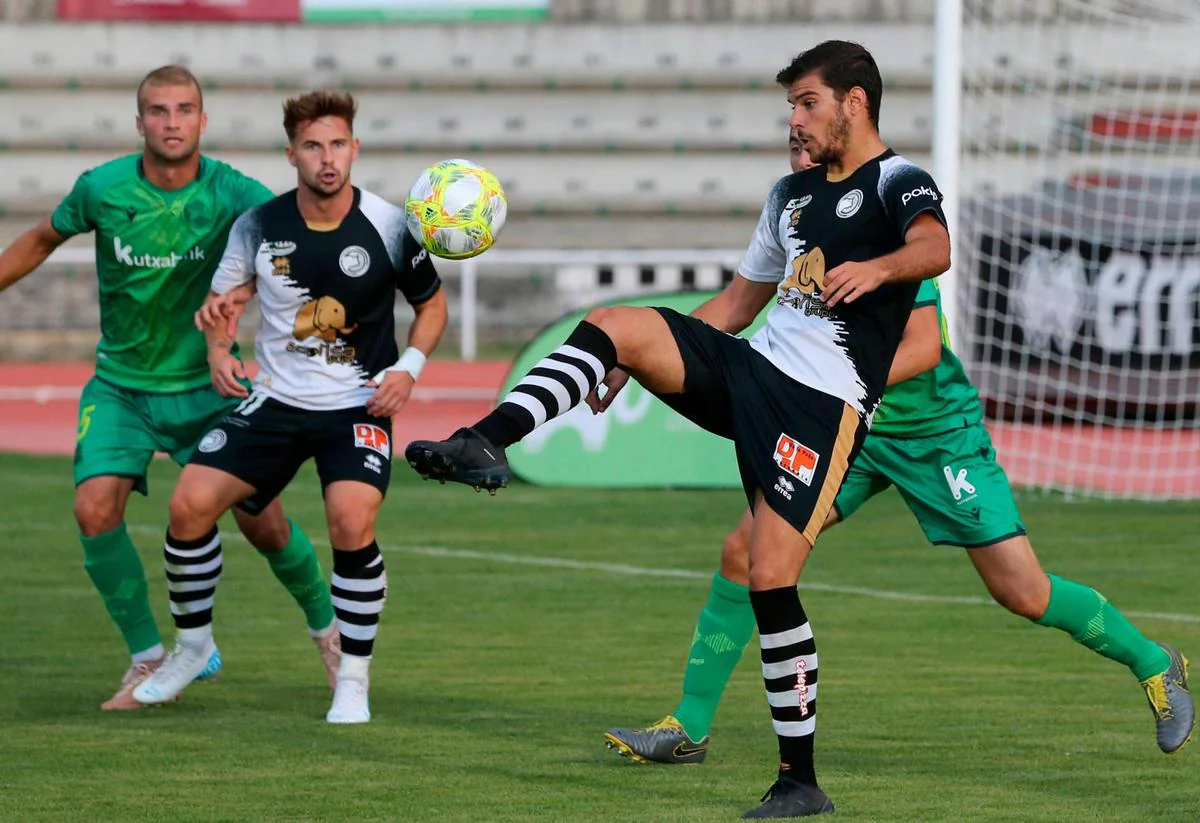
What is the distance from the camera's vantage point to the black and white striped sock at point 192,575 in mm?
6668

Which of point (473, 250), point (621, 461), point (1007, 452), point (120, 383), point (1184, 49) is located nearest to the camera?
point (473, 250)

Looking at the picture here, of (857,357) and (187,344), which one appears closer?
(857,357)

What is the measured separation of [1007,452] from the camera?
14180 mm

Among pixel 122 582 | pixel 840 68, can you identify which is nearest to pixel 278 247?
pixel 122 582

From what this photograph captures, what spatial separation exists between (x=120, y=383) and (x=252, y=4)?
66.0ft

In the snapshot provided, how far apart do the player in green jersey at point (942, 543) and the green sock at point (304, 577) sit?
1553 mm

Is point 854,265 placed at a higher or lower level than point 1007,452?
higher

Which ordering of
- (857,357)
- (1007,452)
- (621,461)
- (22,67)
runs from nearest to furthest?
(857,357), (621,461), (1007,452), (22,67)

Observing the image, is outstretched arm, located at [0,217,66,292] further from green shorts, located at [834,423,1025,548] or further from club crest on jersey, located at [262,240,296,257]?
green shorts, located at [834,423,1025,548]

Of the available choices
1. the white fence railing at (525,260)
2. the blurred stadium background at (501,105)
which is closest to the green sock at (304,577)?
the white fence railing at (525,260)

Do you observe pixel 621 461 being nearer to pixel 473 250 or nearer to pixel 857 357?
pixel 473 250

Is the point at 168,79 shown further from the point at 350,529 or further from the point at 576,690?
the point at 576,690

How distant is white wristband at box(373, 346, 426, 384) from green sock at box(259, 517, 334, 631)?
2.34ft

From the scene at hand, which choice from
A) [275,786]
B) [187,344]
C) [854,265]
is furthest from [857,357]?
[187,344]
